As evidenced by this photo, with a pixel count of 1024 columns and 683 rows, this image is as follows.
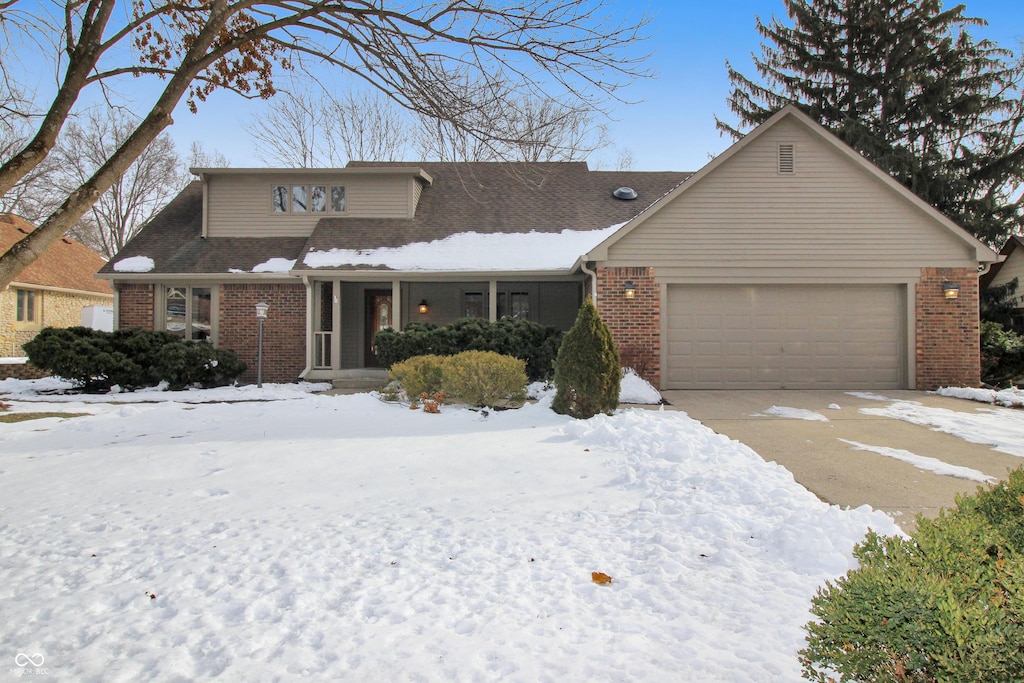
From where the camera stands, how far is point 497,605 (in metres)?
2.84

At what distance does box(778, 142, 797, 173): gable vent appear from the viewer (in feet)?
37.4

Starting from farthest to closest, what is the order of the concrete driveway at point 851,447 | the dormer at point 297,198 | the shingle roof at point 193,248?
the dormer at point 297,198, the shingle roof at point 193,248, the concrete driveway at point 851,447

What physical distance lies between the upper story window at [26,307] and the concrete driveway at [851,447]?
22705 millimetres

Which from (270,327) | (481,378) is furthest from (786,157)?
(270,327)

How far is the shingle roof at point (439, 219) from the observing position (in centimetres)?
1438

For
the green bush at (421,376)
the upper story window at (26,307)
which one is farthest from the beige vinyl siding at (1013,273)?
the upper story window at (26,307)

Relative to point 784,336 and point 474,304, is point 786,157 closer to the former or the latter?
point 784,336

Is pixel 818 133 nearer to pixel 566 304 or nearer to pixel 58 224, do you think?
pixel 566 304

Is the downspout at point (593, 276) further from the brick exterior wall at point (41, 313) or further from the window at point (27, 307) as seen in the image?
the window at point (27, 307)

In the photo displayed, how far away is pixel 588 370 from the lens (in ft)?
25.7

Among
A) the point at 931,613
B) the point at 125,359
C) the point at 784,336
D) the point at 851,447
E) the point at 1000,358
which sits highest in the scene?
the point at 784,336

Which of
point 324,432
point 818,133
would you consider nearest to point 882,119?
point 818,133

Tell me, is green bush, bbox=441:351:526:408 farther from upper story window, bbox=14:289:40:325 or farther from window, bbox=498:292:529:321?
upper story window, bbox=14:289:40:325

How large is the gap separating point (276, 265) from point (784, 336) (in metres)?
11.2
